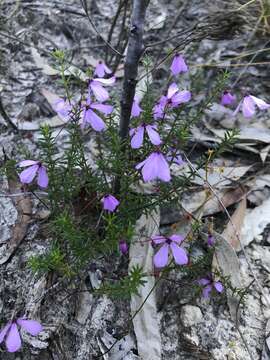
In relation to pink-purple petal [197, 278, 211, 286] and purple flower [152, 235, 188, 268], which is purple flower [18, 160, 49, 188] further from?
pink-purple petal [197, 278, 211, 286]

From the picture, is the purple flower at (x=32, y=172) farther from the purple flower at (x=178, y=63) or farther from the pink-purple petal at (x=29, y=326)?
the purple flower at (x=178, y=63)

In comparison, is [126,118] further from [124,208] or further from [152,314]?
[152,314]

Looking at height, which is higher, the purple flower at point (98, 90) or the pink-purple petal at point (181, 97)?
the purple flower at point (98, 90)

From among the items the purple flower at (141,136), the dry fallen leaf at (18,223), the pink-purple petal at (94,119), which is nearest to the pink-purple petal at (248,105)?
the purple flower at (141,136)

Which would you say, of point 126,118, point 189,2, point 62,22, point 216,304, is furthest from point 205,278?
point 189,2

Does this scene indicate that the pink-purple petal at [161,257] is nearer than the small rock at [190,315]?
Yes

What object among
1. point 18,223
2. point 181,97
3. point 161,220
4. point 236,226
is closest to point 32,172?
point 18,223

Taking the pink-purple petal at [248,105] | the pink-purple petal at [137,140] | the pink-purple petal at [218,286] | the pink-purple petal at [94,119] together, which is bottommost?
the pink-purple petal at [218,286]
